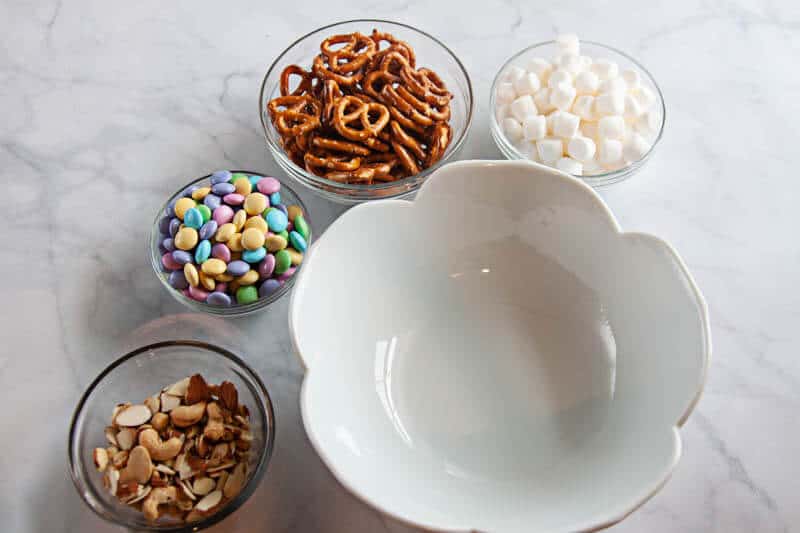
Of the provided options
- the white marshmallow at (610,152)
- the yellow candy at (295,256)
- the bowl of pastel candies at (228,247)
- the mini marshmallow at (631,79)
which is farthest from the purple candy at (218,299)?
the mini marshmallow at (631,79)

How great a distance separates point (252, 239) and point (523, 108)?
1.47 ft

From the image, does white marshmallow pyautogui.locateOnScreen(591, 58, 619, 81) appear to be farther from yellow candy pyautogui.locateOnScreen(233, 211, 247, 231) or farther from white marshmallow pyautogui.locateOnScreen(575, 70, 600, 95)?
yellow candy pyautogui.locateOnScreen(233, 211, 247, 231)

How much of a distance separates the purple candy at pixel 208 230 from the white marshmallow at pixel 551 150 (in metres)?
0.48

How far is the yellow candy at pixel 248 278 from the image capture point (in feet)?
3.30

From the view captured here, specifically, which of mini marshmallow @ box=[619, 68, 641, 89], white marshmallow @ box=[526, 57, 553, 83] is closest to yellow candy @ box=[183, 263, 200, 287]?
white marshmallow @ box=[526, 57, 553, 83]

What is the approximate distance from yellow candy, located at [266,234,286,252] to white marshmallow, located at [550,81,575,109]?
1.49 ft

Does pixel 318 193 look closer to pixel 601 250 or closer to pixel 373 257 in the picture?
pixel 373 257

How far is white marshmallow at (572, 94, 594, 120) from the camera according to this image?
1112 mm

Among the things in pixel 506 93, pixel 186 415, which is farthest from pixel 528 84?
pixel 186 415

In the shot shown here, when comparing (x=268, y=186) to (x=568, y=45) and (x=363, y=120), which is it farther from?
(x=568, y=45)

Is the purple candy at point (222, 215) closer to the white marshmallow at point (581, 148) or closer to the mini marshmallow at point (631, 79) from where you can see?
the white marshmallow at point (581, 148)

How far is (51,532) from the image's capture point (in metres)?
0.94

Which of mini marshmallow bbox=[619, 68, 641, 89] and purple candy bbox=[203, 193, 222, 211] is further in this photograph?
mini marshmallow bbox=[619, 68, 641, 89]

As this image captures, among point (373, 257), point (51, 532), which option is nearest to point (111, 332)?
point (51, 532)
